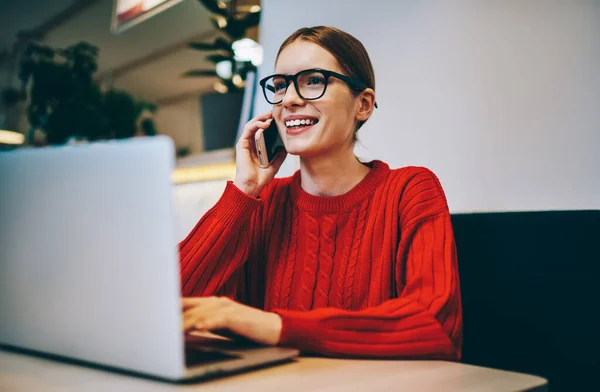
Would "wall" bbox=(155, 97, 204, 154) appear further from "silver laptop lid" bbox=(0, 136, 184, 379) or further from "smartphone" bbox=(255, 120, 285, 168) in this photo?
"silver laptop lid" bbox=(0, 136, 184, 379)

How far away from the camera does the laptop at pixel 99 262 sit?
1.70ft

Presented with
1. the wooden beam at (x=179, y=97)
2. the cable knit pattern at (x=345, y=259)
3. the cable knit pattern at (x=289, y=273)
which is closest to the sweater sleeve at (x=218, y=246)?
the cable knit pattern at (x=289, y=273)

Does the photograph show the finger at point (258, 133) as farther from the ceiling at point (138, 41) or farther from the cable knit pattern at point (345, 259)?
the ceiling at point (138, 41)

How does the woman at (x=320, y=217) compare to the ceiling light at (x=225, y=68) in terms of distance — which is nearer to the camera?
the woman at (x=320, y=217)

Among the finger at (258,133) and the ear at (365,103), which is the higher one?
the ear at (365,103)

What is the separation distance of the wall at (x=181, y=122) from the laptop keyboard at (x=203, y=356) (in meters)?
3.37

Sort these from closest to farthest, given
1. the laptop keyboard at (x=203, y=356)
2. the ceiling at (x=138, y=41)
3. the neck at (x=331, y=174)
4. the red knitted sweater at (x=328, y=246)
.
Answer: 1. the laptop keyboard at (x=203, y=356)
2. the red knitted sweater at (x=328, y=246)
3. the neck at (x=331, y=174)
4. the ceiling at (x=138, y=41)

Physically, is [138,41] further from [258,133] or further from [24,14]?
[258,133]

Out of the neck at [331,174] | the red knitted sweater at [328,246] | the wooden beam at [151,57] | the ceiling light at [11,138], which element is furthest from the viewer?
the ceiling light at [11,138]

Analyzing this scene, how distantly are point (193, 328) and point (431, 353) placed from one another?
1.14 feet

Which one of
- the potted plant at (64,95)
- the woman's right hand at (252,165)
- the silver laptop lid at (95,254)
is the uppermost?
the potted plant at (64,95)

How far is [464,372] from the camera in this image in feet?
2.23

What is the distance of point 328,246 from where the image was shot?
121 centimetres

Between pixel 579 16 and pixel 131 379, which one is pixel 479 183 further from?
pixel 131 379
